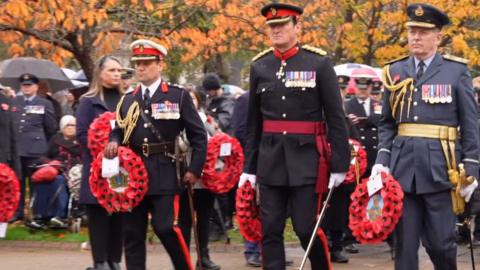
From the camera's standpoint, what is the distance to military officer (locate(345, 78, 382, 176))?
11.1 metres

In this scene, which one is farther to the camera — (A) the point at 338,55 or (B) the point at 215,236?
(A) the point at 338,55

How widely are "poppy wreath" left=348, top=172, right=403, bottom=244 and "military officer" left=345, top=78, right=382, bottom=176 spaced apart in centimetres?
374

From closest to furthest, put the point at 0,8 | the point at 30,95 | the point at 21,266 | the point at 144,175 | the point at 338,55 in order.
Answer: the point at 144,175 < the point at 21,266 < the point at 0,8 < the point at 30,95 < the point at 338,55

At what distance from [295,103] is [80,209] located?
17.3 feet

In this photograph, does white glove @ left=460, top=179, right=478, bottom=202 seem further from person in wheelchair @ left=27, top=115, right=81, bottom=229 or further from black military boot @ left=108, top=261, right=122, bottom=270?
person in wheelchair @ left=27, top=115, right=81, bottom=229

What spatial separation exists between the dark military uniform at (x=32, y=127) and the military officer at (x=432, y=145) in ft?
22.1

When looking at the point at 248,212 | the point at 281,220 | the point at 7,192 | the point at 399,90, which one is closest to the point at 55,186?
the point at 7,192

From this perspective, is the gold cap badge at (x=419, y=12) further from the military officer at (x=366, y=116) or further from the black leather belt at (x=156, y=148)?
the military officer at (x=366, y=116)

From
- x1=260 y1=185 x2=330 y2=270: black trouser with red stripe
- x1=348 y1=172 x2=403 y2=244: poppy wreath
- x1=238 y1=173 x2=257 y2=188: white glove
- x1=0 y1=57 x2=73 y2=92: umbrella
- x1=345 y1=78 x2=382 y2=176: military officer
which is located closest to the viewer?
x1=348 y1=172 x2=403 y2=244: poppy wreath

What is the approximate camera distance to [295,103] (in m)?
7.50

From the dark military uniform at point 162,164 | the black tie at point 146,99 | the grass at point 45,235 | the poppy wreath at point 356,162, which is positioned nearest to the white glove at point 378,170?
the dark military uniform at point 162,164

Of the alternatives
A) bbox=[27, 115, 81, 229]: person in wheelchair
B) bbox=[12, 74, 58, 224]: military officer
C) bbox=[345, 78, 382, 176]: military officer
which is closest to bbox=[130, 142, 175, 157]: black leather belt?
bbox=[345, 78, 382, 176]: military officer

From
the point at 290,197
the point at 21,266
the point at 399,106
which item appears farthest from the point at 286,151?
the point at 21,266

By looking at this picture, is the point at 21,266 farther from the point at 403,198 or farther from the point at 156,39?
the point at 403,198
